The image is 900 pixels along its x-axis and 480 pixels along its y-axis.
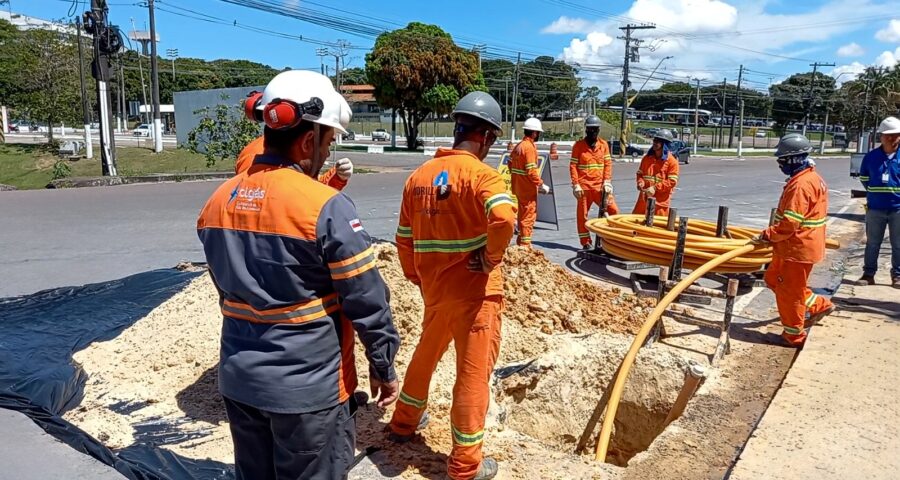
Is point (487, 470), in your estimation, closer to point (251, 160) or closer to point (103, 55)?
point (251, 160)

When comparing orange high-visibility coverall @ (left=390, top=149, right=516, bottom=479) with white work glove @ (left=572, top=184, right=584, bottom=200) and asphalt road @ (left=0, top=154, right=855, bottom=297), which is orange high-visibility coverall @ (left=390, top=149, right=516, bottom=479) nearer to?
asphalt road @ (left=0, top=154, right=855, bottom=297)

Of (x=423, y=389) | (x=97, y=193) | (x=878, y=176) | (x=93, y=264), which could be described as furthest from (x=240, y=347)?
(x=97, y=193)

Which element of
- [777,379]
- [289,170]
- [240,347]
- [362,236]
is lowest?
[777,379]

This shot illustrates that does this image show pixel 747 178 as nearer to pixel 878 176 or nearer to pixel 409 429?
pixel 878 176

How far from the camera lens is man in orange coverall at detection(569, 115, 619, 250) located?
8945 millimetres

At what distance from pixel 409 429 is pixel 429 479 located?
0.33 m

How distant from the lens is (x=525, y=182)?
856 cm

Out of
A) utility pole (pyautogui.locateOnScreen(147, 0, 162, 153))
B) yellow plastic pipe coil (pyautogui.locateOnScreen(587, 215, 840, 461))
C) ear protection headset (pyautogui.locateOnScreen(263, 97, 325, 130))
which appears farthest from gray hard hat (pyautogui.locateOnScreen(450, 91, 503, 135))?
utility pole (pyautogui.locateOnScreen(147, 0, 162, 153))

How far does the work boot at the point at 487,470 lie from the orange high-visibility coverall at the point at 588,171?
609 centimetres

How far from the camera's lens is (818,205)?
17.4 ft

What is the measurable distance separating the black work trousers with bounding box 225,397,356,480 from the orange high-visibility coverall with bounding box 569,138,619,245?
7180 millimetres

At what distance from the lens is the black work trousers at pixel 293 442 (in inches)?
84.4

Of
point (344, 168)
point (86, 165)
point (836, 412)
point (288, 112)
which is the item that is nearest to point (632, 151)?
point (86, 165)

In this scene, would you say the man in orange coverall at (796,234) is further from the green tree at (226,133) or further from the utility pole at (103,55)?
the green tree at (226,133)
